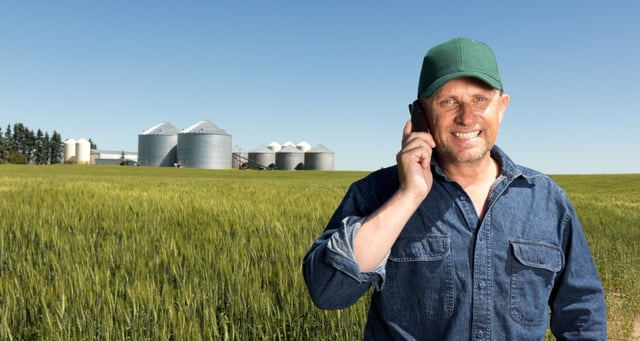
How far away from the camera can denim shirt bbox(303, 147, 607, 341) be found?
138cm

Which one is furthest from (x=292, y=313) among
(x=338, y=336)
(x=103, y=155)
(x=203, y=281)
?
(x=103, y=155)

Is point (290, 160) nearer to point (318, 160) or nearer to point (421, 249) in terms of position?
point (318, 160)

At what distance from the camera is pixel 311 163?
68.9 meters

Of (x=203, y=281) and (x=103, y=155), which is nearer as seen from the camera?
(x=203, y=281)

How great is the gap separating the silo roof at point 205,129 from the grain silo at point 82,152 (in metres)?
23.1

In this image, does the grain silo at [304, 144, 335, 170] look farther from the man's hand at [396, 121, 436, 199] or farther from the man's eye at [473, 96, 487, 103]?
the man's hand at [396, 121, 436, 199]

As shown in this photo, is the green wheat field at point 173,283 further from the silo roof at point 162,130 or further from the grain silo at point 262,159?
the grain silo at point 262,159

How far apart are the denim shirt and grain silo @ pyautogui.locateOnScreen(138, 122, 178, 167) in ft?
210

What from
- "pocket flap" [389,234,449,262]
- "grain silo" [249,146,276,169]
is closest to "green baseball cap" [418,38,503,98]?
"pocket flap" [389,234,449,262]

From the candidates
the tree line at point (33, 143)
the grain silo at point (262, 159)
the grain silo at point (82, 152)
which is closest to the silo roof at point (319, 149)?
the grain silo at point (262, 159)

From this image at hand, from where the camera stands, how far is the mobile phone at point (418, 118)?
4.61ft

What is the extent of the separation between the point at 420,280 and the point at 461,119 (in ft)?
1.60

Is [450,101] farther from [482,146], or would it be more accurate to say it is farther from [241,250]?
[241,250]

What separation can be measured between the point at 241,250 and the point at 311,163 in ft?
212
